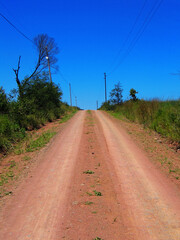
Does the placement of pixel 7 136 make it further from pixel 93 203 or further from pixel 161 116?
pixel 161 116

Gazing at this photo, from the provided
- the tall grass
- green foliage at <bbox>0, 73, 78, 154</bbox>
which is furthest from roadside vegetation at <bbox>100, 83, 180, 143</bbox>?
green foliage at <bbox>0, 73, 78, 154</bbox>

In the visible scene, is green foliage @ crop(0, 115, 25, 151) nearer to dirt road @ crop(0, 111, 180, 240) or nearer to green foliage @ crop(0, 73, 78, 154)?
green foliage @ crop(0, 73, 78, 154)

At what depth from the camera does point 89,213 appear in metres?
3.92

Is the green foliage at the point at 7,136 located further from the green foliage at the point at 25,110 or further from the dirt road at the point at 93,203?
the dirt road at the point at 93,203

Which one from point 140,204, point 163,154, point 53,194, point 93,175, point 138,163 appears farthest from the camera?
point 163,154

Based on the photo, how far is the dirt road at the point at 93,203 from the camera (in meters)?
3.43

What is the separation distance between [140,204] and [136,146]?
16.4 feet

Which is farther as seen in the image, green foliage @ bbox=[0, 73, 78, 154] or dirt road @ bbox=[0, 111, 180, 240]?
green foliage @ bbox=[0, 73, 78, 154]

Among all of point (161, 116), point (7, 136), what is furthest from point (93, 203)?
point (161, 116)

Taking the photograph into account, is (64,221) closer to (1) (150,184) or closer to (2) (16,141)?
(1) (150,184)

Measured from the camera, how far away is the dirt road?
3428 mm

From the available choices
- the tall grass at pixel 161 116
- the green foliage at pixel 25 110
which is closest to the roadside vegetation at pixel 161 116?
the tall grass at pixel 161 116

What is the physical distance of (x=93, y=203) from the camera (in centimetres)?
428

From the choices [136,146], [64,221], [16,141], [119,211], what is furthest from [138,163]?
[16,141]
